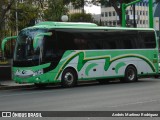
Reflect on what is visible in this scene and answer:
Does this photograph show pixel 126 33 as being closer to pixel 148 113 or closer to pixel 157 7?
pixel 148 113

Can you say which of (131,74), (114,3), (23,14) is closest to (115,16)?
(114,3)

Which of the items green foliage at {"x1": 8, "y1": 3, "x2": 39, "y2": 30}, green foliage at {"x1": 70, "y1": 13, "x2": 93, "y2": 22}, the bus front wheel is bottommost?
the bus front wheel

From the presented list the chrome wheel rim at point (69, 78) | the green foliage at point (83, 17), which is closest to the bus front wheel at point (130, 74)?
the chrome wheel rim at point (69, 78)

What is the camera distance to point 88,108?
1368cm

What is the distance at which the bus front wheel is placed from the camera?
26.6m

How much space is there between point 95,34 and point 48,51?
137 inches

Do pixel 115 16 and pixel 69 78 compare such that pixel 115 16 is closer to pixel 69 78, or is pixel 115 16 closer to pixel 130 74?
pixel 130 74

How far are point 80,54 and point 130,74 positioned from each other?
435cm

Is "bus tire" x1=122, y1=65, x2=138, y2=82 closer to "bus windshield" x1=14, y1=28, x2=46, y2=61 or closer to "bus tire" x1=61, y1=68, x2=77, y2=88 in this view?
"bus tire" x1=61, y1=68, x2=77, y2=88

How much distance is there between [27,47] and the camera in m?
22.5

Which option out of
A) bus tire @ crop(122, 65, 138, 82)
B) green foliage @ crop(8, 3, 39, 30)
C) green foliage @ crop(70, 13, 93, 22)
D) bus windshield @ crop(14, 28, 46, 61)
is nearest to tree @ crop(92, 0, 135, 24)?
green foliage @ crop(8, 3, 39, 30)

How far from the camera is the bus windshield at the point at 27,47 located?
22.2 m

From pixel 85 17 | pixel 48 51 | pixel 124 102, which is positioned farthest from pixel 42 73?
pixel 85 17

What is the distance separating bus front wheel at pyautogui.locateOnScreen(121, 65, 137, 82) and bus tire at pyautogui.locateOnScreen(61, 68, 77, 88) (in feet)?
13.1
